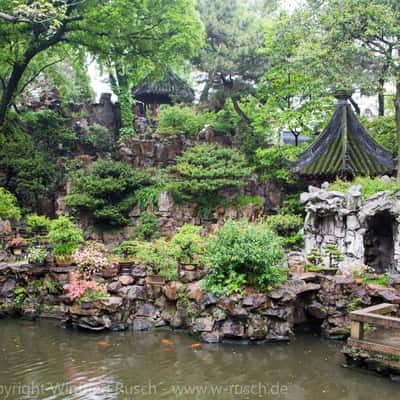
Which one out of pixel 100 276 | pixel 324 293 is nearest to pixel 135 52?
pixel 100 276

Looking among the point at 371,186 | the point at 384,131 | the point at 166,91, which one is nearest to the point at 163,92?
the point at 166,91

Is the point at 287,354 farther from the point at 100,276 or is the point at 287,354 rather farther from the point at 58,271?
the point at 58,271

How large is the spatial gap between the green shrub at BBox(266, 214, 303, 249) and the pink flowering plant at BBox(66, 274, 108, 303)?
5.63m

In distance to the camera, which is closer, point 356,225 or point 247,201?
point 356,225

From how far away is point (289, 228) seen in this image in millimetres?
13547

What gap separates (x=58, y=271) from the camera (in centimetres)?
1045

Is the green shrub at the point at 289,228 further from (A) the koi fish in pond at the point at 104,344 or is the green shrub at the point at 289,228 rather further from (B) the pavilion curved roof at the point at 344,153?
(A) the koi fish in pond at the point at 104,344

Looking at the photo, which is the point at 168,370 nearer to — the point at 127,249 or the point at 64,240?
the point at 64,240

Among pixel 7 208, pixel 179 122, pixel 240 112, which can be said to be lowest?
pixel 7 208

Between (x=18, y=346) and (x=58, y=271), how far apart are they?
2.40m

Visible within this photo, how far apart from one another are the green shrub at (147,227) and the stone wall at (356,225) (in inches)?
232

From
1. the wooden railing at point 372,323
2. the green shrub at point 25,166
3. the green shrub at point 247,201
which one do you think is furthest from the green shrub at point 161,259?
the green shrub at point 25,166

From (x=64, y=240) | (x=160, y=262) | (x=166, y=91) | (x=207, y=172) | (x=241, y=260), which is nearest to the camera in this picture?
(x=241, y=260)

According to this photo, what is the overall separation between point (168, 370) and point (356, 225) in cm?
614
